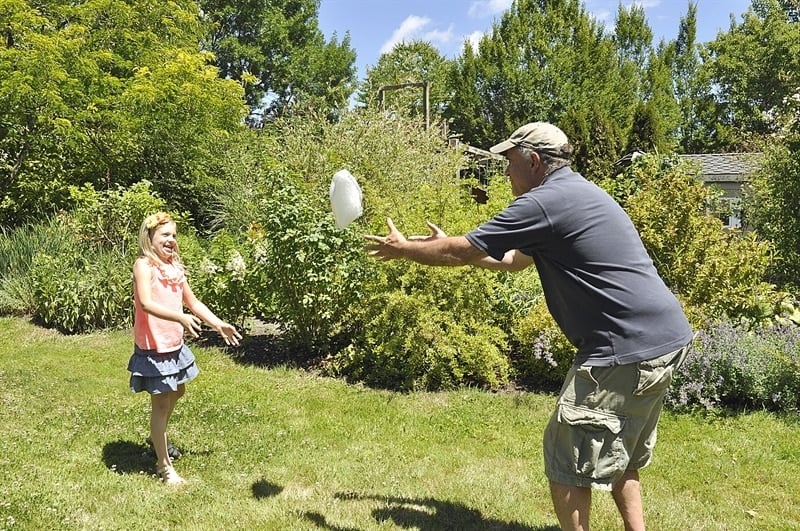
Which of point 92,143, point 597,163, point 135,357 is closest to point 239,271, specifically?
point 135,357

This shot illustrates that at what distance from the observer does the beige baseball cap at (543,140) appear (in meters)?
2.56

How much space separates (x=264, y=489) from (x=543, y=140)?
8.22 feet

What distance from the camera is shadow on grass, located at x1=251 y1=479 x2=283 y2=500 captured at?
3.59 m

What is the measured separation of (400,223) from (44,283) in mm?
4644

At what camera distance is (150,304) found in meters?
3.45

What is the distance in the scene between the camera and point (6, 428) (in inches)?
175

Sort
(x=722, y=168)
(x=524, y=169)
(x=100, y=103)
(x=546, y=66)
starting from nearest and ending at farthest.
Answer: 1. (x=524, y=169)
2. (x=100, y=103)
3. (x=722, y=168)
4. (x=546, y=66)

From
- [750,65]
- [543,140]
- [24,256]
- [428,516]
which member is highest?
[750,65]

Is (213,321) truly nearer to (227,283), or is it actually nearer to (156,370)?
(156,370)

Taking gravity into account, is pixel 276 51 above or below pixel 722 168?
above

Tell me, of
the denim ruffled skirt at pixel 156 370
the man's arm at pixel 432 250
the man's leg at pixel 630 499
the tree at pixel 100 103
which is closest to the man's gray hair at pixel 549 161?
the man's arm at pixel 432 250

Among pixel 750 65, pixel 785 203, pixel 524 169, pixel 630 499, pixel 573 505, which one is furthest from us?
pixel 750 65

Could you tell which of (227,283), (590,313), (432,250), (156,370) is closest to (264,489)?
(156,370)

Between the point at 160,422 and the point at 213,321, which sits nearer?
the point at 213,321
